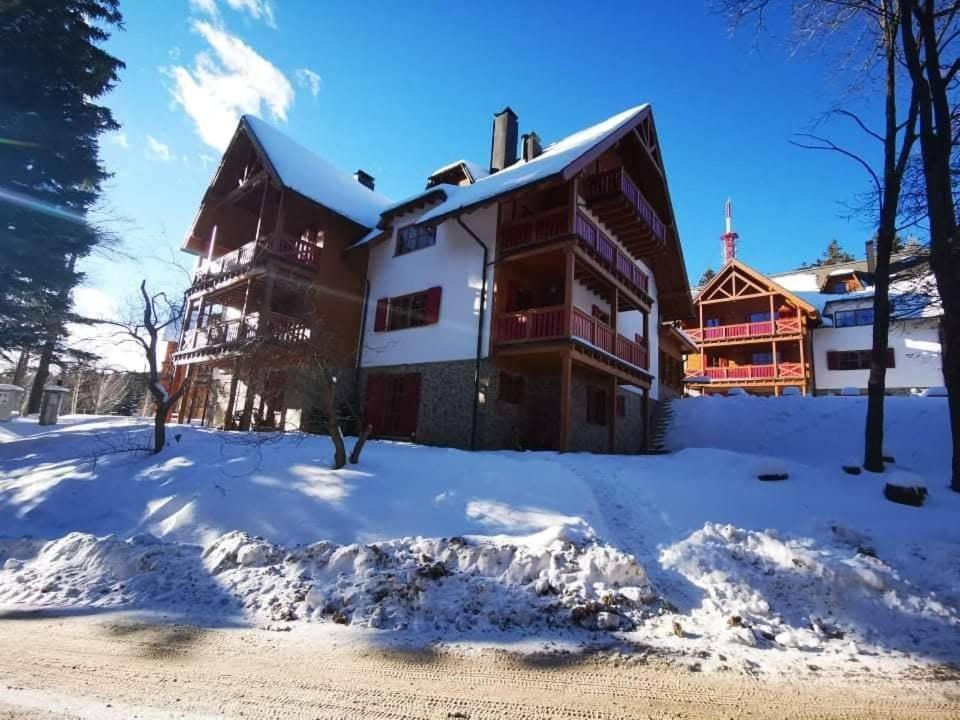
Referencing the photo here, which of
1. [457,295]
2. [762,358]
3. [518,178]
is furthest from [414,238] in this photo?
[762,358]

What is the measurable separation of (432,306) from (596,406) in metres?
6.75

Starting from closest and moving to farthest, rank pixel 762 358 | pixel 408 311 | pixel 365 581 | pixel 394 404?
1. pixel 365 581
2. pixel 394 404
3. pixel 408 311
4. pixel 762 358

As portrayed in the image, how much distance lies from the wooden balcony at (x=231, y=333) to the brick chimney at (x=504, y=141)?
10.8m

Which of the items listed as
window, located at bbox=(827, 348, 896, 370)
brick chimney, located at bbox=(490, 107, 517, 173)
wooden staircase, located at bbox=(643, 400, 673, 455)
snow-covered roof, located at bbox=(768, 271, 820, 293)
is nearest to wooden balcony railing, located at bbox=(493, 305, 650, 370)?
wooden staircase, located at bbox=(643, 400, 673, 455)

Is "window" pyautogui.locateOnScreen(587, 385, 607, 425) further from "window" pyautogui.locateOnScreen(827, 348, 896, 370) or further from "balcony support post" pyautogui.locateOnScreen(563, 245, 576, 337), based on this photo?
"window" pyautogui.locateOnScreen(827, 348, 896, 370)

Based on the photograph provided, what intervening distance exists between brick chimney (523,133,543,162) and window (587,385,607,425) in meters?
9.72

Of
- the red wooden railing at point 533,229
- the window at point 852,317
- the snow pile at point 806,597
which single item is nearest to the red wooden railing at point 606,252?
the red wooden railing at point 533,229

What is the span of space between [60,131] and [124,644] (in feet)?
62.2

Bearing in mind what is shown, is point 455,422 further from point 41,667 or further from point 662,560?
point 41,667

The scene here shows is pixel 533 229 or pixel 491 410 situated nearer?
pixel 491 410

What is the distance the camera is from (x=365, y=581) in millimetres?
5039

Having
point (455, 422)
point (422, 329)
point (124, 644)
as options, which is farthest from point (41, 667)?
point (422, 329)

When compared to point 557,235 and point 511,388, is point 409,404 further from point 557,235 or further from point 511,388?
point 557,235

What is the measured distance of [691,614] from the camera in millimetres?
4898
